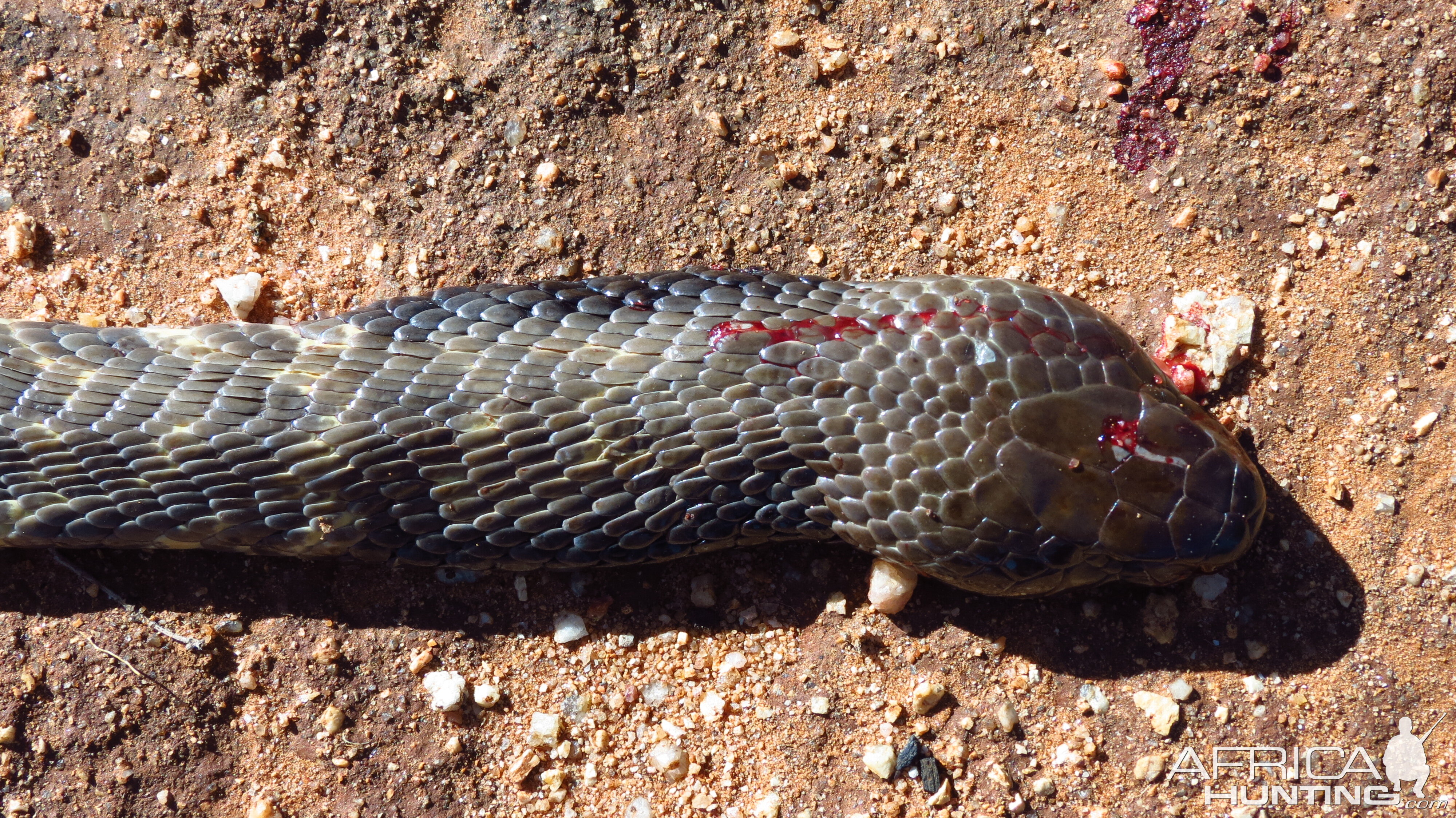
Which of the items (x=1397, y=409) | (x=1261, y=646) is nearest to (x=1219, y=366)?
(x=1397, y=409)

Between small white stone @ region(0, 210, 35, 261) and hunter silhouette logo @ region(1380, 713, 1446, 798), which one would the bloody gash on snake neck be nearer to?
small white stone @ region(0, 210, 35, 261)

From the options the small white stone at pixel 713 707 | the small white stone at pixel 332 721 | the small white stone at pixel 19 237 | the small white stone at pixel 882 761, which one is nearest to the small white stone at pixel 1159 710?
the small white stone at pixel 882 761

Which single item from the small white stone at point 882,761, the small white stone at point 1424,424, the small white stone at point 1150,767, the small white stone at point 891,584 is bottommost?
the small white stone at point 1150,767

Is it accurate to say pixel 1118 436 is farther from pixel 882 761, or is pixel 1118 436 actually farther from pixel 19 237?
pixel 19 237

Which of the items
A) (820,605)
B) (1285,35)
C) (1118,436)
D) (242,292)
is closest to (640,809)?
(820,605)

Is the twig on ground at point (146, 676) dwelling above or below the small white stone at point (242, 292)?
below

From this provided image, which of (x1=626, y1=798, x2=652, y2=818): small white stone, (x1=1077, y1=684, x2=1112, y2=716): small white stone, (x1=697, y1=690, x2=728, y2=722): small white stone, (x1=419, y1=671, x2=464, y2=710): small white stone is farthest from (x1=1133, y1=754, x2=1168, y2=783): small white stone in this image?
(x1=419, y1=671, x2=464, y2=710): small white stone

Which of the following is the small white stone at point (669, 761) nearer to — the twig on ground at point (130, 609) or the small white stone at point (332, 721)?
the small white stone at point (332, 721)
